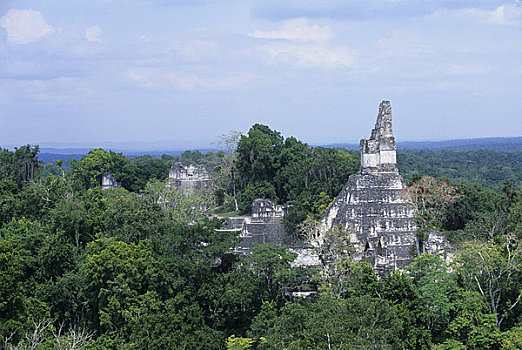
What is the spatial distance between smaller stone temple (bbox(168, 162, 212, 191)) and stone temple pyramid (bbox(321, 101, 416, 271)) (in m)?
17.8

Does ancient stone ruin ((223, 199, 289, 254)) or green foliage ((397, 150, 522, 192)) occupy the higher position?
ancient stone ruin ((223, 199, 289, 254))

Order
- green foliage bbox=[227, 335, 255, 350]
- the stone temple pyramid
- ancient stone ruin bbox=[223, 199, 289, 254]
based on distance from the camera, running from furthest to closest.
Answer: ancient stone ruin bbox=[223, 199, 289, 254], the stone temple pyramid, green foliage bbox=[227, 335, 255, 350]

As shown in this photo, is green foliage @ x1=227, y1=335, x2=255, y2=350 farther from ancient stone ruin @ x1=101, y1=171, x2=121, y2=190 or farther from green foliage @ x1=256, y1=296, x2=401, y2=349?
ancient stone ruin @ x1=101, y1=171, x2=121, y2=190

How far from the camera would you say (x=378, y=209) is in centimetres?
2350

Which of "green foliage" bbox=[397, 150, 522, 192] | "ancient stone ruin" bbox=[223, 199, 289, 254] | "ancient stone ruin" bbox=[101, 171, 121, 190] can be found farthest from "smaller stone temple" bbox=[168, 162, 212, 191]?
"green foliage" bbox=[397, 150, 522, 192]

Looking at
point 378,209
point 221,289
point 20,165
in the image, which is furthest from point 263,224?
point 20,165

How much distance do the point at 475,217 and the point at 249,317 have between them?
16.2 m

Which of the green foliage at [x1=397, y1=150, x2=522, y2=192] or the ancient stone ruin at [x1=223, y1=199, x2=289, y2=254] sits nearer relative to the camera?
the ancient stone ruin at [x1=223, y1=199, x2=289, y2=254]

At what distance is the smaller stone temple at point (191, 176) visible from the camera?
137ft

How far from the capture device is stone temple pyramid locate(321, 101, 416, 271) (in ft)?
73.5

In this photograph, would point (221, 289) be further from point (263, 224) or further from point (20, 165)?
point (20, 165)

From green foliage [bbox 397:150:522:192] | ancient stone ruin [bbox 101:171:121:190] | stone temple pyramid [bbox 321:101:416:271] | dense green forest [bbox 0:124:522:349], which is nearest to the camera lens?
dense green forest [bbox 0:124:522:349]

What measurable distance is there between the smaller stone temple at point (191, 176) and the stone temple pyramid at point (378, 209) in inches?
702

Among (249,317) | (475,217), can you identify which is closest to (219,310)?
(249,317)
